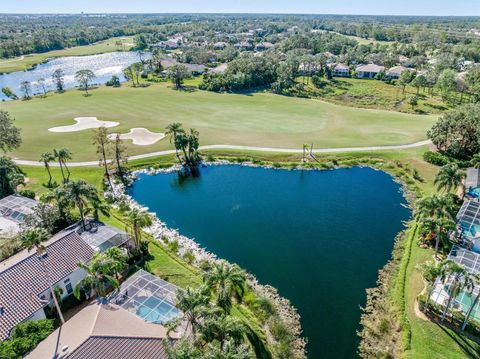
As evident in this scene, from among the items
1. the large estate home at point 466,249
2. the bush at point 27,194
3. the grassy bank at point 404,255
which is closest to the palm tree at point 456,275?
the large estate home at point 466,249

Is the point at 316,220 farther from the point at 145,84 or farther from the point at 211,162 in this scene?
the point at 145,84

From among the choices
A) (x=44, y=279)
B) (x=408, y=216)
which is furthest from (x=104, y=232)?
(x=408, y=216)

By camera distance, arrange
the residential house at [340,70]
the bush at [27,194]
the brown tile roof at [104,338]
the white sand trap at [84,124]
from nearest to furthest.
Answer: the brown tile roof at [104,338], the bush at [27,194], the white sand trap at [84,124], the residential house at [340,70]

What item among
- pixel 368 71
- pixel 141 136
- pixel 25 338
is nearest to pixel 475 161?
pixel 141 136

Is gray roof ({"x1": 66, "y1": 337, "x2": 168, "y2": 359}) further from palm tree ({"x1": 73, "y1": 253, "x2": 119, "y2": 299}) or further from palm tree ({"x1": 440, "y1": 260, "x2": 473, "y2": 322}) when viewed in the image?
palm tree ({"x1": 440, "y1": 260, "x2": 473, "y2": 322})

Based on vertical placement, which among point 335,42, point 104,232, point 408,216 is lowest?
point 408,216

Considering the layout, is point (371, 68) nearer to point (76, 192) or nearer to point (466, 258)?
point (466, 258)

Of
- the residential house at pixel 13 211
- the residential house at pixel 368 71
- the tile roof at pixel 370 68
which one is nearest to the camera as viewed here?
the residential house at pixel 13 211

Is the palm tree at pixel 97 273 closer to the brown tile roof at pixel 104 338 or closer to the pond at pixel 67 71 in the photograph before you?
the brown tile roof at pixel 104 338
